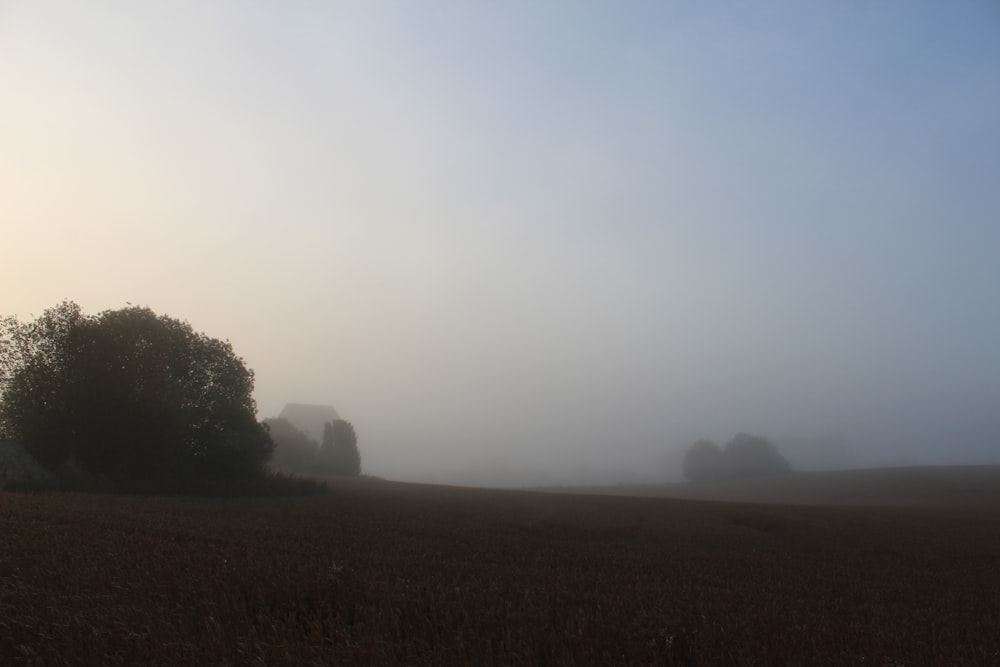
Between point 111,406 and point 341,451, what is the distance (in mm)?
58060

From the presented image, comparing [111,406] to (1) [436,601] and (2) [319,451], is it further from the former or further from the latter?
(2) [319,451]

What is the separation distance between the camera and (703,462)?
419 feet

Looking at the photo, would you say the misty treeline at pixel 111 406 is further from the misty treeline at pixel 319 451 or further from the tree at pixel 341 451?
the tree at pixel 341 451

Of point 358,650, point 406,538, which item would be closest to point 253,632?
point 358,650

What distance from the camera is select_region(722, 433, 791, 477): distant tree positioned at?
12281cm

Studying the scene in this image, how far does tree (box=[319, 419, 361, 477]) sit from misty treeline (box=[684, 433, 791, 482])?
77324 mm

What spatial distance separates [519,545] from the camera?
1377 cm

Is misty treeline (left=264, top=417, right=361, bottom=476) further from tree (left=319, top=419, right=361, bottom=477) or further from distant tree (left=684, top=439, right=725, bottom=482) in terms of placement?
distant tree (left=684, top=439, right=725, bottom=482)

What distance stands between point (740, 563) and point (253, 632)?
11.4 m

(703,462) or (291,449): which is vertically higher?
(291,449)

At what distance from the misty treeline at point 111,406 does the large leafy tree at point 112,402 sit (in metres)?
0.05

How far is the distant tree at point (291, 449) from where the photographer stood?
264ft

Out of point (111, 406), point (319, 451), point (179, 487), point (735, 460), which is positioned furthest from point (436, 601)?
point (735, 460)

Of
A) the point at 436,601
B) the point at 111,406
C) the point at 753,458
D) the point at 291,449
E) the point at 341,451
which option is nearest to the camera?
the point at 436,601
